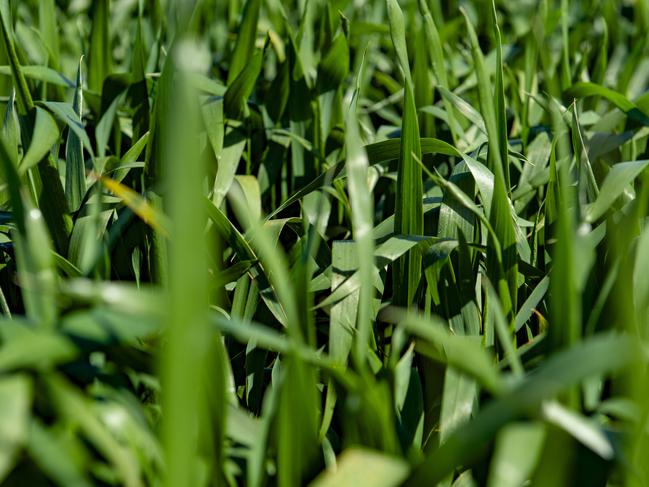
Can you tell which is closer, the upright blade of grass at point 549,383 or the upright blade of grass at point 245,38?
the upright blade of grass at point 549,383

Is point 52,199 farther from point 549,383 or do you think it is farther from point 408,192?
point 549,383

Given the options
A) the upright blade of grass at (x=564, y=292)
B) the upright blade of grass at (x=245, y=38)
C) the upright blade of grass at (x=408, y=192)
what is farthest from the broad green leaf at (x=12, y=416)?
the upright blade of grass at (x=245, y=38)

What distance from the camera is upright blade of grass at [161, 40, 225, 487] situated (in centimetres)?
39

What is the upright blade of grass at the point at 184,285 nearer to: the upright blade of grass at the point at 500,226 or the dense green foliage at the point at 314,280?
the dense green foliage at the point at 314,280

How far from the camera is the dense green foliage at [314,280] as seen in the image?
0.50m

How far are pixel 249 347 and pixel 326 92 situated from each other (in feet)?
1.97

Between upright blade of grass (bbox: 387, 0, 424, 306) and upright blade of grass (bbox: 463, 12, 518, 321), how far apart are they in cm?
7

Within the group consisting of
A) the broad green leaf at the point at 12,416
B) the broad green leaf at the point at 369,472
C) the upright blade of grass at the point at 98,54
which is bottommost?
the upright blade of grass at the point at 98,54

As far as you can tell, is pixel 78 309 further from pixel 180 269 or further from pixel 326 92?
pixel 326 92

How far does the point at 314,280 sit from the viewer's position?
35.3 inches

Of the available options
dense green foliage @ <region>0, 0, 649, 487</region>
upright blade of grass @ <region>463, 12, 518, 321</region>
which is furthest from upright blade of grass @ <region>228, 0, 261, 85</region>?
upright blade of grass @ <region>463, 12, 518, 321</region>

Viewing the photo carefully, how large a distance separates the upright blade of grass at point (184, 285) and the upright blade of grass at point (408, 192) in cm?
43

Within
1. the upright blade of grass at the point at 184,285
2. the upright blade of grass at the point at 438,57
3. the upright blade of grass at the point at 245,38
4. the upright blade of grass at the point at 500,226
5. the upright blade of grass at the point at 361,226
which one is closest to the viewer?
the upright blade of grass at the point at 184,285

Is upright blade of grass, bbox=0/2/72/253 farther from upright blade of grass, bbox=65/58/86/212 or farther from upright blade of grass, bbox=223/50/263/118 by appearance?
upright blade of grass, bbox=223/50/263/118
